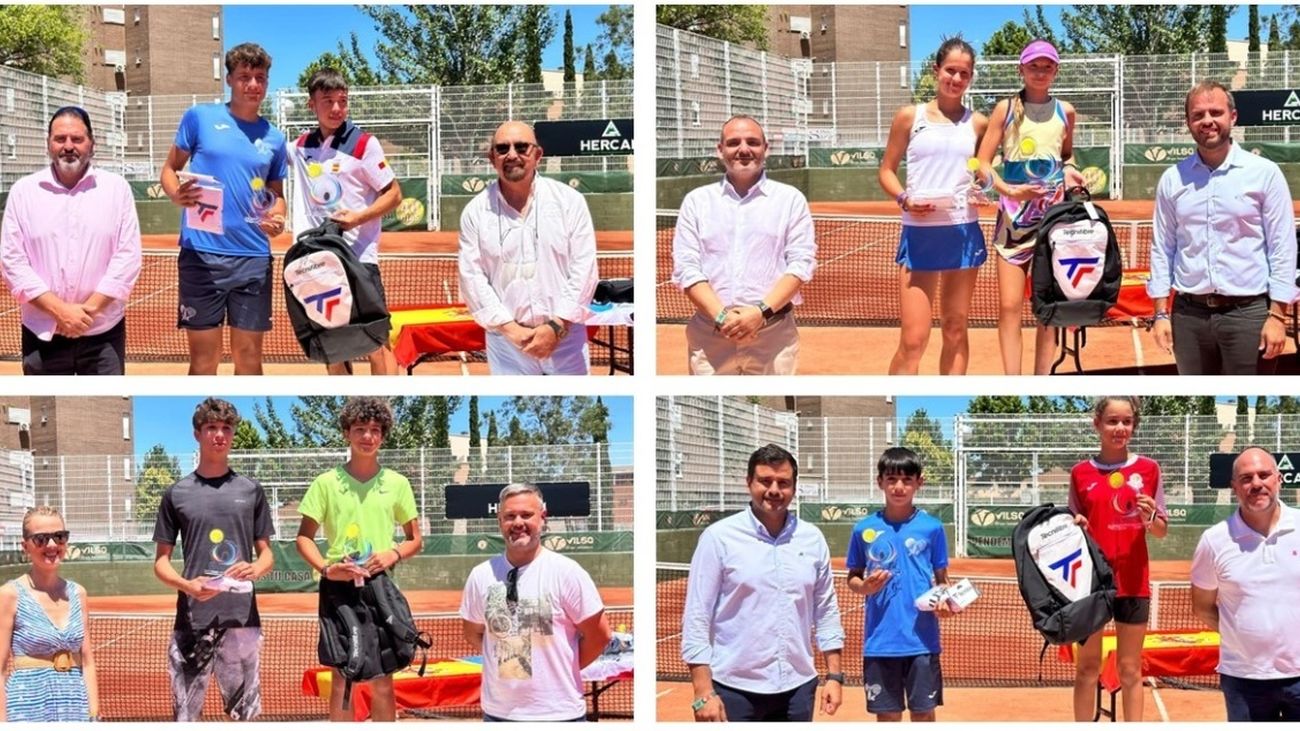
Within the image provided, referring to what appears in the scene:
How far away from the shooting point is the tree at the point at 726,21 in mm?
27609

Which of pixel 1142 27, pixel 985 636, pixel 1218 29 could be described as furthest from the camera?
pixel 1142 27

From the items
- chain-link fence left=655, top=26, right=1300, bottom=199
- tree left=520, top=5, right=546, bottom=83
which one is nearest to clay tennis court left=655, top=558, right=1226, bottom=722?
chain-link fence left=655, top=26, right=1300, bottom=199

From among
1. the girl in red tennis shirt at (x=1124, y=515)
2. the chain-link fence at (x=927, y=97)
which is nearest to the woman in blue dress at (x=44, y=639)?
the girl in red tennis shirt at (x=1124, y=515)

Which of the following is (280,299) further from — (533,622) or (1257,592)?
(1257,592)

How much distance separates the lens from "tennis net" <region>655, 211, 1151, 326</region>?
1584 cm

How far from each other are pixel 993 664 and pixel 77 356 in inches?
329

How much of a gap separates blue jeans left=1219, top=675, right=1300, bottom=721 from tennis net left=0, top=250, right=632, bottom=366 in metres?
8.98

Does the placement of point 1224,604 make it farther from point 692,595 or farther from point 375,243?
point 375,243

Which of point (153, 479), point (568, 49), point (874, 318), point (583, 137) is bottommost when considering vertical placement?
point (153, 479)

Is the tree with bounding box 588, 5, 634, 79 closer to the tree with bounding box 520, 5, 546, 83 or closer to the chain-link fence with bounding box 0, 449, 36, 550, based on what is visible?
the tree with bounding box 520, 5, 546, 83

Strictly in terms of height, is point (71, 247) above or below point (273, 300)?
above

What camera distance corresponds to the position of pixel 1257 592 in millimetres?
5871

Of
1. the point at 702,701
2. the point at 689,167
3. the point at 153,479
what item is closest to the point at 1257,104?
the point at 689,167

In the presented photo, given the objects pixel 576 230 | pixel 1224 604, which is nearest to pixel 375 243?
pixel 576 230
